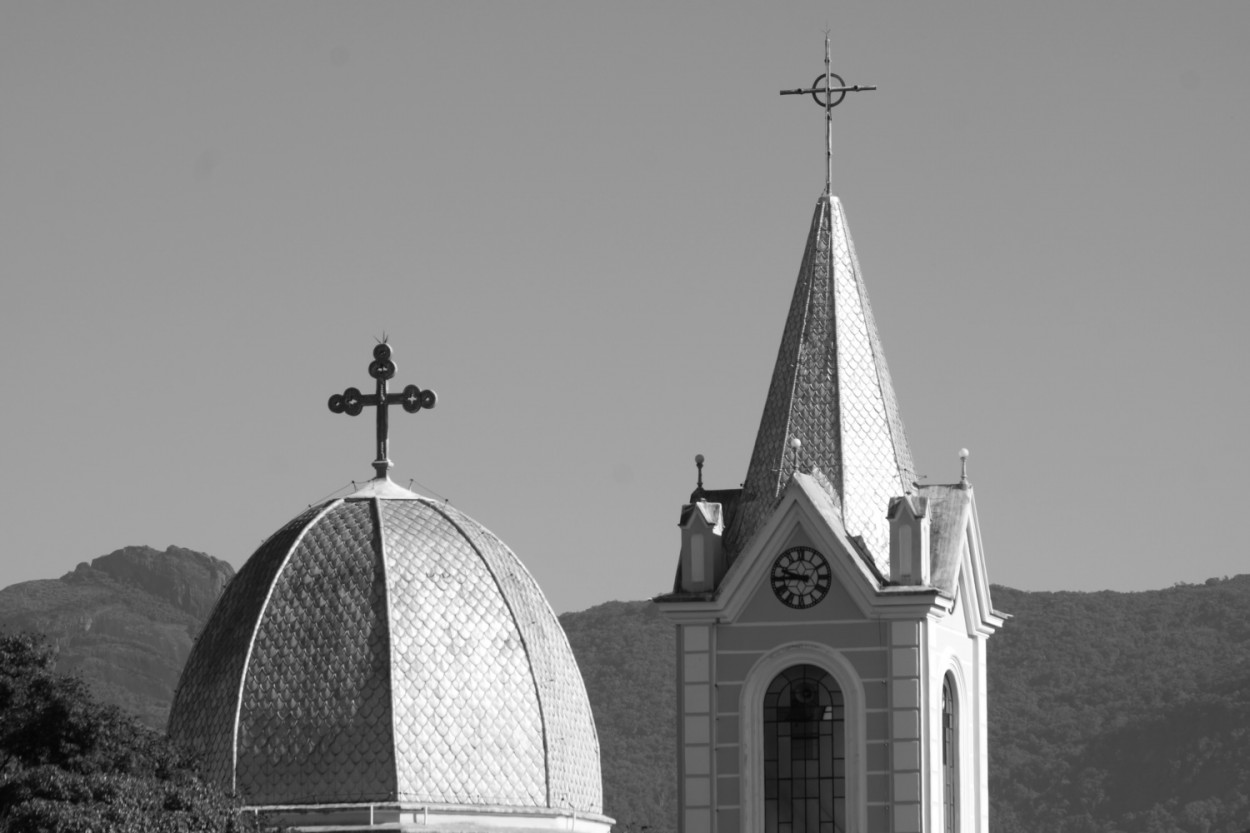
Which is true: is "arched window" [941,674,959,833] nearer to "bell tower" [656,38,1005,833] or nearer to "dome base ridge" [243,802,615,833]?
"bell tower" [656,38,1005,833]

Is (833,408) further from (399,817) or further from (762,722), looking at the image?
(399,817)

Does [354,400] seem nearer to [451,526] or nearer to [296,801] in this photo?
[451,526]

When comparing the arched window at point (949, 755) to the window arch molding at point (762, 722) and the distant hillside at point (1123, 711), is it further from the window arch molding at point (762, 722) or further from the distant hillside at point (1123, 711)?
the distant hillside at point (1123, 711)

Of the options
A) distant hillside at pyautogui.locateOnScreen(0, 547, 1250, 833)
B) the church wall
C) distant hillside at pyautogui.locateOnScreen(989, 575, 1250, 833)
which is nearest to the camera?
the church wall

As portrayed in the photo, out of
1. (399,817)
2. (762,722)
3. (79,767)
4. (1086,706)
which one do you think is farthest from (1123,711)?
(79,767)

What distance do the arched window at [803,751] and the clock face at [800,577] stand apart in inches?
39.1

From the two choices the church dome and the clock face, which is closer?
the clock face

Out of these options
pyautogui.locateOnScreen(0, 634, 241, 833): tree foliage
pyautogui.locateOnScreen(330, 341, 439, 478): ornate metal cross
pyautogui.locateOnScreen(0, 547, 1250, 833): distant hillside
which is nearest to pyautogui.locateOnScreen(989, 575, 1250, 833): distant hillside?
pyautogui.locateOnScreen(0, 547, 1250, 833): distant hillside

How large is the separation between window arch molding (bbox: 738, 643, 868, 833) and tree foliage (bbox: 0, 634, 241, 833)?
801cm

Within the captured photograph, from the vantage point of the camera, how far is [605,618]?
154125mm

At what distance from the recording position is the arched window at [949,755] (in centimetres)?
4422

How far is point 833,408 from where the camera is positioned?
44906 millimetres

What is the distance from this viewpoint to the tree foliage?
36.9 m

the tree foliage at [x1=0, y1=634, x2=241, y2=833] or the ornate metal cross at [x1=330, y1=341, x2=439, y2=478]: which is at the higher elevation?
the ornate metal cross at [x1=330, y1=341, x2=439, y2=478]
